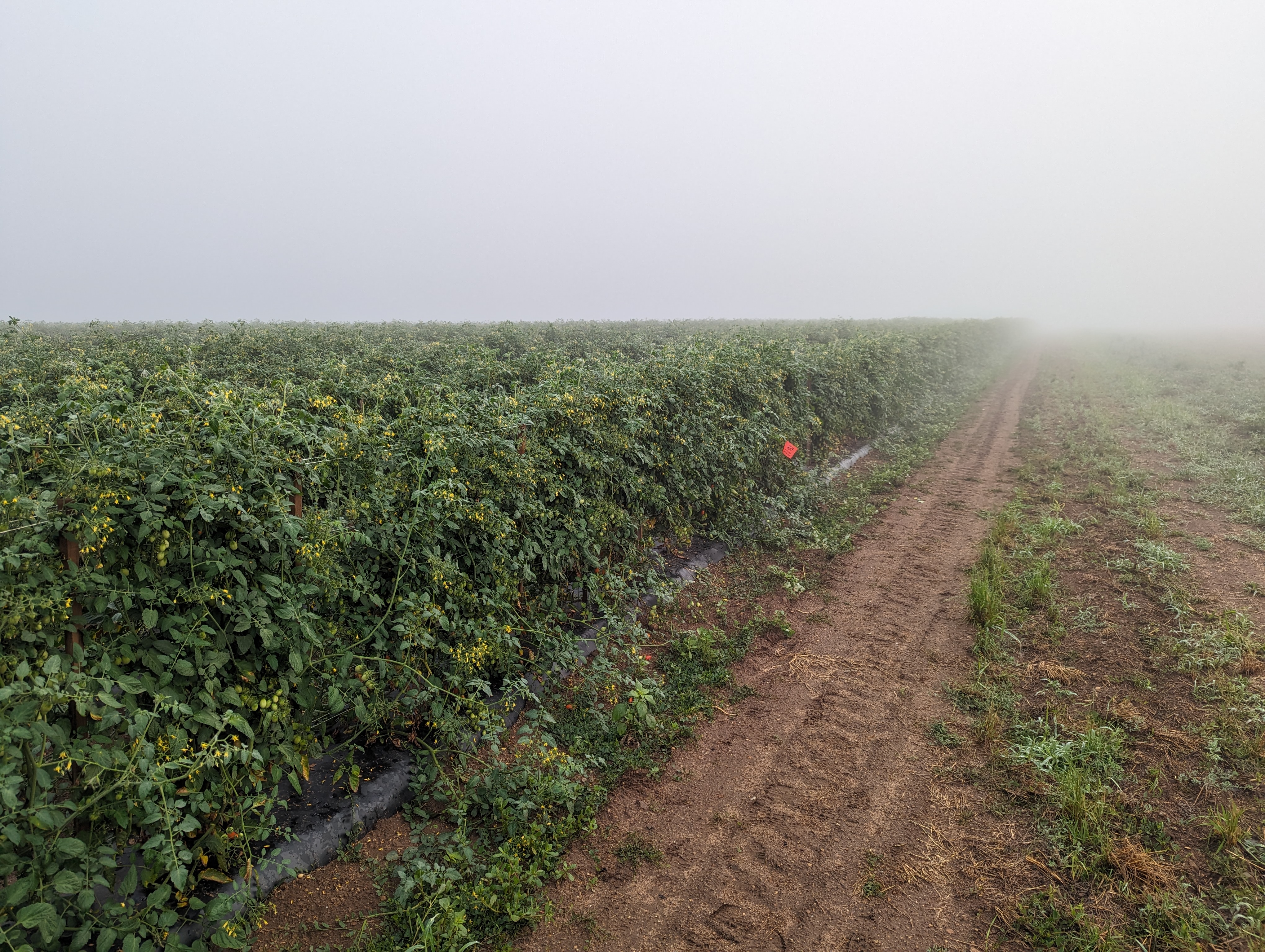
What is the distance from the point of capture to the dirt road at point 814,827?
9.29 feet

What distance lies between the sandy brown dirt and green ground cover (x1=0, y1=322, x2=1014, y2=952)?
0.16 meters

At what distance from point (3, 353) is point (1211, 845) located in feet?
41.3

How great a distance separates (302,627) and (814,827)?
2.61m

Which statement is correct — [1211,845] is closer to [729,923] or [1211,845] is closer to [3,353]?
[729,923]

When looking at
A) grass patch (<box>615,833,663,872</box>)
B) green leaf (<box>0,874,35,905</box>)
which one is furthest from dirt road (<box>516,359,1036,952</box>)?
green leaf (<box>0,874,35,905</box>)

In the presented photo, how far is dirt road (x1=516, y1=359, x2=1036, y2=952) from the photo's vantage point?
2.83m

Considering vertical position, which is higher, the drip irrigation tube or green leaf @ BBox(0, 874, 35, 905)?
green leaf @ BBox(0, 874, 35, 905)

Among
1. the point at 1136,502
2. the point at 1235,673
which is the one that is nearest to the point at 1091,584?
the point at 1235,673

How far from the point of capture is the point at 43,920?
1978mm

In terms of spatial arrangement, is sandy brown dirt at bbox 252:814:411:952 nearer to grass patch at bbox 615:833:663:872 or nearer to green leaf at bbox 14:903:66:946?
green leaf at bbox 14:903:66:946

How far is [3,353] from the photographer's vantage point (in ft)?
28.3

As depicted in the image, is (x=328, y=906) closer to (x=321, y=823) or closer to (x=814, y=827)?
(x=321, y=823)

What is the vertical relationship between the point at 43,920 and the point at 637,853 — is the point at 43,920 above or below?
→ above

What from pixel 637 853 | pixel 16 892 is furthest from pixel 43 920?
pixel 637 853
